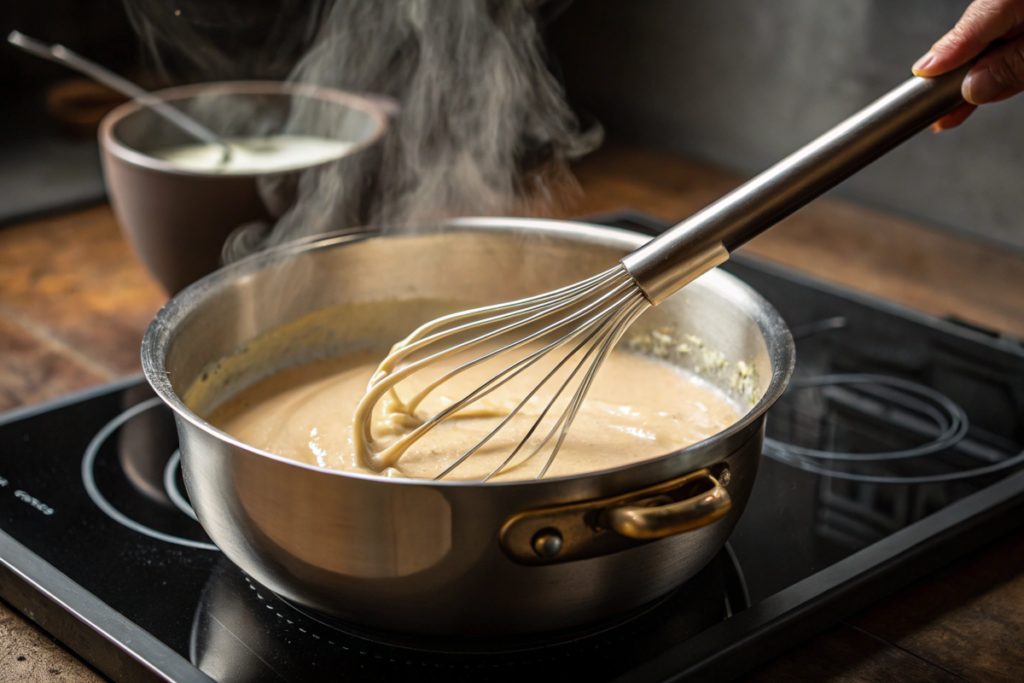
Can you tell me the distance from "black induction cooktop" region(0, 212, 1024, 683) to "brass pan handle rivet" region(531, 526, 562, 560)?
0.09m

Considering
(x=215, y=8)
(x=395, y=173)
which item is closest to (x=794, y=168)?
(x=395, y=173)

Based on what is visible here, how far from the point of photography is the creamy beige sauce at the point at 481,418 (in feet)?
1.94

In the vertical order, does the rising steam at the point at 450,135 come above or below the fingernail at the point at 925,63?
below

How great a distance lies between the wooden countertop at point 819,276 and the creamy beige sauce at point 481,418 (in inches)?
6.5

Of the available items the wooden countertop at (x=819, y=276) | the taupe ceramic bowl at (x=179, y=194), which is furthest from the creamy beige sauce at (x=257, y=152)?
the wooden countertop at (x=819, y=276)

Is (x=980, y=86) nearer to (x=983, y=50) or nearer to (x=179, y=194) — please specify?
(x=983, y=50)

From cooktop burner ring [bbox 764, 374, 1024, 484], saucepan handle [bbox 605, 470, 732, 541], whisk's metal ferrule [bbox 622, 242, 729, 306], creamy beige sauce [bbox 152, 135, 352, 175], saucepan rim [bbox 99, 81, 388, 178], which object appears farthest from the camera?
creamy beige sauce [bbox 152, 135, 352, 175]

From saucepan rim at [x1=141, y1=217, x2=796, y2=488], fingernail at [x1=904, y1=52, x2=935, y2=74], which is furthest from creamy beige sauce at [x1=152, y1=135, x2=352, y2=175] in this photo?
fingernail at [x1=904, y1=52, x2=935, y2=74]

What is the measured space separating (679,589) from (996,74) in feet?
1.16

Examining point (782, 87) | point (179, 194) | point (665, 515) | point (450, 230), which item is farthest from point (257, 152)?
point (782, 87)

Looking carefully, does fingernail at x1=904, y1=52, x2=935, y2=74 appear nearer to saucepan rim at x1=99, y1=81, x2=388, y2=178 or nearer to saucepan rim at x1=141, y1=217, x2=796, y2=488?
saucepan rim at x1=141, y1=217, x2=796, y2=488

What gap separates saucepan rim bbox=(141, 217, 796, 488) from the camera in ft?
1.39

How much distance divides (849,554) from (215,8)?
1192mm

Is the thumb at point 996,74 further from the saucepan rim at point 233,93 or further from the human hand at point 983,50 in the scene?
the saucepan rim at point 233,93
